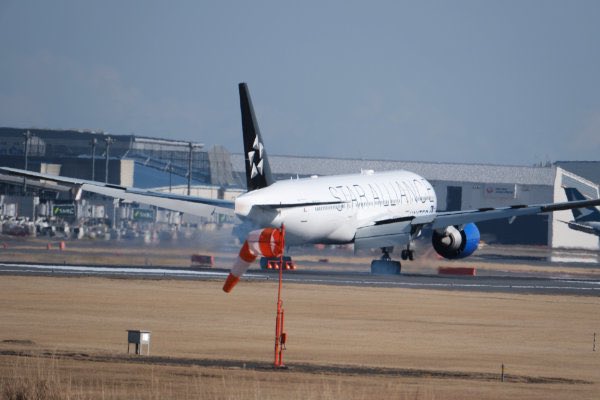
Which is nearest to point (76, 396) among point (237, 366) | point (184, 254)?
point (237, 366)

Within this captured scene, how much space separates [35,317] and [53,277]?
19754mm

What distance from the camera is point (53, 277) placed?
2539 inches

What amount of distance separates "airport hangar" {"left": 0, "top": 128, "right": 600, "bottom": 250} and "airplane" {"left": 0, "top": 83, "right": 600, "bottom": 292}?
5797 cm

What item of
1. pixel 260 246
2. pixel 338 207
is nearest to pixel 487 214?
pixel 338 207

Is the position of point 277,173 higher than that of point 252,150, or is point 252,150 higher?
point 277,173

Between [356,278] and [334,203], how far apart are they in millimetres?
4293

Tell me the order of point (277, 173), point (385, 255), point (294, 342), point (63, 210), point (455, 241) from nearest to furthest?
point (294, 342)
point (455, 241)
point (385, 255)
point (63, 210)
point (277, 173)

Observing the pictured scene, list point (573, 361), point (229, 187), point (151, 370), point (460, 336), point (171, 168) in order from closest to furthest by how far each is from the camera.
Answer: point (151, 370), point (573, 361), point (460, 336), point (229, 187), point (171, 168)

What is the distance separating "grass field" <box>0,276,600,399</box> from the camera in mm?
29422

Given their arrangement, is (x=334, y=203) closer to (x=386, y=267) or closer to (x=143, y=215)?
(x=386, y=267)

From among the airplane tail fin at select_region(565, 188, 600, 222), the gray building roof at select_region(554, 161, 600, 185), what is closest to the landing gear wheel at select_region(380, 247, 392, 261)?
the airplane tail fin at select_region(565, 188, 600, 222)

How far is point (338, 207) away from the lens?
7475 centimetres

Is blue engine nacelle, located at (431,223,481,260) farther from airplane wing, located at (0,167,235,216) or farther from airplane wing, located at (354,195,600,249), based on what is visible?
airplane wing, located at (0,167,235,216)

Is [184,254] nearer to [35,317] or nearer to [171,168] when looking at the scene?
[35,317]
